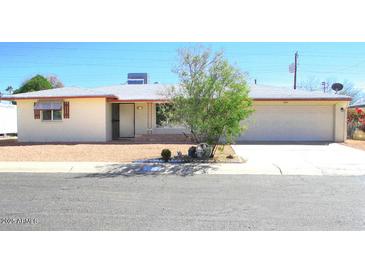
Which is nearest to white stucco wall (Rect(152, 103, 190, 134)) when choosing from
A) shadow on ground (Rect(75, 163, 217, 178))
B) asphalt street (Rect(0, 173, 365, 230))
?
shadow on ground (Rect(75, 163, 217, 178))

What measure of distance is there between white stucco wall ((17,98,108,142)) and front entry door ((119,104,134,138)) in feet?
8.18

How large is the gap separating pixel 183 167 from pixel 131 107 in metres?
11.4

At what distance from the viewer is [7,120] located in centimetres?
2950

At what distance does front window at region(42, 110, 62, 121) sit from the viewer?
19094 millimetres

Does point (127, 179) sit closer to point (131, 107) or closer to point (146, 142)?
point (146, 142)

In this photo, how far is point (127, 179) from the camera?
28.0 feet

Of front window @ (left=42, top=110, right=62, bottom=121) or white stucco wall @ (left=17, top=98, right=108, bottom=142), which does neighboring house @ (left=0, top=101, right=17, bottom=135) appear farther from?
front window @ (left=42, top=110, right=62, bottom=121)

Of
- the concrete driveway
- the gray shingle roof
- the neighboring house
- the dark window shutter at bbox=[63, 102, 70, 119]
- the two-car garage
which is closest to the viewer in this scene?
the concrete driveway

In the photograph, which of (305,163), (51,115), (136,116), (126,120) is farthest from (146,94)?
(305,163)

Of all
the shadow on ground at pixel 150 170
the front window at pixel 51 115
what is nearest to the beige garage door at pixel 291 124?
the shadow on ground at pixel 150 170

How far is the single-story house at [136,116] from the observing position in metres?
18.8

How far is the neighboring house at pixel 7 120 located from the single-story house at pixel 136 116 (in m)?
11.2

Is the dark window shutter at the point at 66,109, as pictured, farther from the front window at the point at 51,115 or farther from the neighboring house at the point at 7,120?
the neighboring house at the point at 7,120
